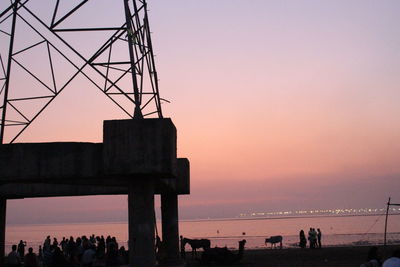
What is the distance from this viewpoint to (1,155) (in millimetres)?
16422

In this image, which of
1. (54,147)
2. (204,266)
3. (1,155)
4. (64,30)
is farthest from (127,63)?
(204,266)

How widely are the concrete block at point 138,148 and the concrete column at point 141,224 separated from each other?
0.86 meters

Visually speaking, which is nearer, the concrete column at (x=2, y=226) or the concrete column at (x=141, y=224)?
the concrete column at (x=141, y=224)

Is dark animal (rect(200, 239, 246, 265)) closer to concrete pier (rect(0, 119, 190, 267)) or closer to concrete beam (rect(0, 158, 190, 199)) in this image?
concrete beam (rect(0, 158, 190, 199))

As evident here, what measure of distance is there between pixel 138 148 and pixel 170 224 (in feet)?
32.5

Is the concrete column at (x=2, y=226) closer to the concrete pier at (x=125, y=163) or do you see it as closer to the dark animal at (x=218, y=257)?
the concrete pier at (x=125, y=163)

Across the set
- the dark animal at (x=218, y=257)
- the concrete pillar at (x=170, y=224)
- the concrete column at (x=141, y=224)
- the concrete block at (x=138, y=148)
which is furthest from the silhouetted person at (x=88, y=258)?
the dark animal at (x=218, y=257)

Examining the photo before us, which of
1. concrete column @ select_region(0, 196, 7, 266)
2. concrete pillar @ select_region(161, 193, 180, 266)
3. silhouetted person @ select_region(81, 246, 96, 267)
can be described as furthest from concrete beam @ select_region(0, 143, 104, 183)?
concrete pillar @ select_region(161, 193, 180, 266)

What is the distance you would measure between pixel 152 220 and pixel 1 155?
4.44 m

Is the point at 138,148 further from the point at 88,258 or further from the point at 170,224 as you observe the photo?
the point at 170,224

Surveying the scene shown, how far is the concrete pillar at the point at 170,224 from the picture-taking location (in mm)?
24734

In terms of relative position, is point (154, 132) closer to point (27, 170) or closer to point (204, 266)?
point (27, 170)

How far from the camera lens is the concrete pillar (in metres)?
24.7

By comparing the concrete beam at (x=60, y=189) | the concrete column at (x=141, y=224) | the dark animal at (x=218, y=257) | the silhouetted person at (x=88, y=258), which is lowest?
the dark animal at (x=218, y=257)
